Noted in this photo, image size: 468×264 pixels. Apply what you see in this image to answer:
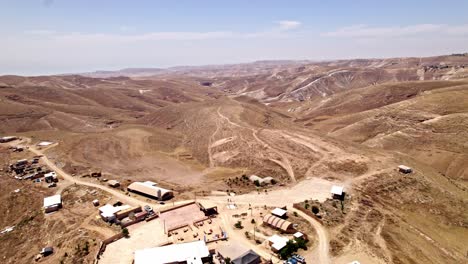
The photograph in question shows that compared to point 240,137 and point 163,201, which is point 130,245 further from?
point 240,137

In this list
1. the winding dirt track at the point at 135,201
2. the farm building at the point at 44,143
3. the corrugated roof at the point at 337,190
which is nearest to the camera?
the winding dirt track at the point at 135,201

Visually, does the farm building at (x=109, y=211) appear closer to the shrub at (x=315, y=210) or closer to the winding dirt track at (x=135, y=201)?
the winding dirt track at (x=135, y=201)

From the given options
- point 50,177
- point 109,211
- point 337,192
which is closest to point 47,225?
point 109,211

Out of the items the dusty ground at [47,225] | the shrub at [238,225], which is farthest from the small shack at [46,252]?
the shrub at [238,225]

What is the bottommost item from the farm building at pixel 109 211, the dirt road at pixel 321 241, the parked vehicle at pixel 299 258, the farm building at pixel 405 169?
the dirt road at pixel 321 241

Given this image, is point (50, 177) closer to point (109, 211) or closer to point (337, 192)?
point (109, 211)
